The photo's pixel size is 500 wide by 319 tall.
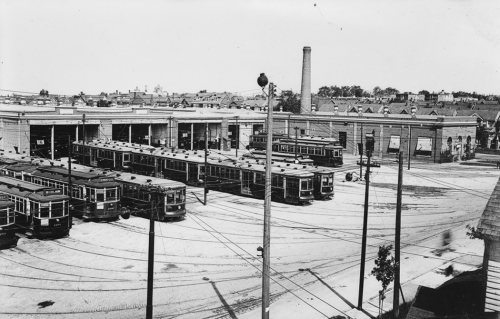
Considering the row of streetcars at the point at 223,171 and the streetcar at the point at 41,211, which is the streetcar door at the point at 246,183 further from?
the streetcar at the point at 41,211

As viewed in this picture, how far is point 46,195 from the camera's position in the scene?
22.4 m

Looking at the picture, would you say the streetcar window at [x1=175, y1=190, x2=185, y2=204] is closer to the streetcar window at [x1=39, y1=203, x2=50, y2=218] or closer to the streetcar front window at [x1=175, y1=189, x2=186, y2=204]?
the streetcar front window at [x1=175, y1=189, x2=186, y2=204]

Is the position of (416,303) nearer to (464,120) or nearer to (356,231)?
(356,231)

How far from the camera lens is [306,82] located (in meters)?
71.6

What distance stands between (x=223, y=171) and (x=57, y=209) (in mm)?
15393

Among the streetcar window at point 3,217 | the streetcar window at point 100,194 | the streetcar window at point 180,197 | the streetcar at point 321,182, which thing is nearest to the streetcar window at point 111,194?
the streetcar window at point 100,194

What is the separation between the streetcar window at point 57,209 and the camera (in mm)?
22281

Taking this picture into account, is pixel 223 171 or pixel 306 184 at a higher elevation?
pixel 223 171

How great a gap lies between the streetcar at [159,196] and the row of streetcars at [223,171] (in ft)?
13.9

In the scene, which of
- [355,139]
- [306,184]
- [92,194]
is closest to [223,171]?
[306,184]

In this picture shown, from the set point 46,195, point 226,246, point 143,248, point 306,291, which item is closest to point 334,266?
point 306,291

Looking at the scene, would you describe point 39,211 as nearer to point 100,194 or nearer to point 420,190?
point 100,194

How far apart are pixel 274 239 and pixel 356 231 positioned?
5.23m

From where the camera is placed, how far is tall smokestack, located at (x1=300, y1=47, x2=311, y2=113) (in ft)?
233
